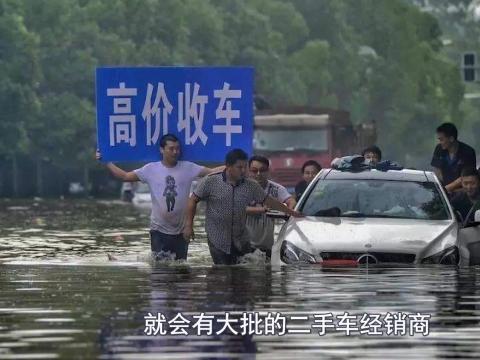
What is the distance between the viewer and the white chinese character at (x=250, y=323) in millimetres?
13609

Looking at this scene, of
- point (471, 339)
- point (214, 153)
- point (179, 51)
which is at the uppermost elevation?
point (179, 51)

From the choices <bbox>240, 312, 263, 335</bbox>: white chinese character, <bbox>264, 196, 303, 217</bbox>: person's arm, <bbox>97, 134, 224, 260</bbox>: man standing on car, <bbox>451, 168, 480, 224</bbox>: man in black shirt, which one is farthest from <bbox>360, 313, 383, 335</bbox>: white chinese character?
<bbox>451, 168, 480, 224</bbox>: man in black shirt

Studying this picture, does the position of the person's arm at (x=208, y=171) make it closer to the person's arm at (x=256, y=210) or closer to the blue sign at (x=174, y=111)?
the person's arm at (x=256, y=210)

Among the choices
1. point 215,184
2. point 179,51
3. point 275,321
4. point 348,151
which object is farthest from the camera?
point 179,51

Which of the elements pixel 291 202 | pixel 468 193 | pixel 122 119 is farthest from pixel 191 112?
A: pixel 468 193

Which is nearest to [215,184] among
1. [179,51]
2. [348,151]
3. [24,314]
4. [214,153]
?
[214,153]

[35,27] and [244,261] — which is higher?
[35,27]

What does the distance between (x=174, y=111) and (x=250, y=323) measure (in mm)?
9232

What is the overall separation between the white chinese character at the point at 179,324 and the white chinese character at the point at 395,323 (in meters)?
1.42

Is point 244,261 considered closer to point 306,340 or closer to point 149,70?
point 149,70

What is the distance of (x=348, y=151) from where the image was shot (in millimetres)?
Answer: 59531

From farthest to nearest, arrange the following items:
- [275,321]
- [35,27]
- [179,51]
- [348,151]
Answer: [179,51]
[35,27]
[348,151]
[275,321]

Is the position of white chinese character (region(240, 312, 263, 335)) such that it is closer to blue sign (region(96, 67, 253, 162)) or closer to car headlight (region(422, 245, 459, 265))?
car headlight (region(422, 245, 459, 265))

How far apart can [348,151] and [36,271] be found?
38.3 metres
